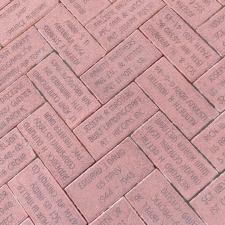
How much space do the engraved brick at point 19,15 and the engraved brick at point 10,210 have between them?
1.02m

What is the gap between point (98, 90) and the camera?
2.49 meters

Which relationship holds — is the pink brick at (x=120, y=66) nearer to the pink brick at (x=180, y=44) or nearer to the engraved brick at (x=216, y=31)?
the pink brick at (x=180, y=44)

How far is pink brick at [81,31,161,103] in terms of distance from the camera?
249 cm

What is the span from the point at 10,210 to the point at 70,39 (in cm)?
111

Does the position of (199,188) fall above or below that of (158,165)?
below

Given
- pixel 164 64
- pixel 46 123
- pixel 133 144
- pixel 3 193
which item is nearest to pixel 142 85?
pixel 164 64

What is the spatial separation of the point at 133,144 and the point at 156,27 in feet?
2.51

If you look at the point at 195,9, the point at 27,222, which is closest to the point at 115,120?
the point at 27,222

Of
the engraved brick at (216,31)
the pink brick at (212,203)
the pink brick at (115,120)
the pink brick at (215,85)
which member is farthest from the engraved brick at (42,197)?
the engraved brick at (216,31)

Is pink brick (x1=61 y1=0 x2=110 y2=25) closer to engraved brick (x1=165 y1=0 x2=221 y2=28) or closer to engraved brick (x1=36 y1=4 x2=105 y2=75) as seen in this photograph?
engraved brick (x1=36 y1=4 x2=105 y2=75)

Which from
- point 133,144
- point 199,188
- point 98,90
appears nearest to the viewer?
point 199,188

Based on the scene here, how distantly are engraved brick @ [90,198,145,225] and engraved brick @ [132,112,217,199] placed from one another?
10.6 inches

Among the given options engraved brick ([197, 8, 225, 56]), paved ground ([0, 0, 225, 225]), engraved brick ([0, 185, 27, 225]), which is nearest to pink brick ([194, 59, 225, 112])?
paved ground ([0, 0, 225, 225])

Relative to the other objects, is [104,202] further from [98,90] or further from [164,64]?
[164,64]
